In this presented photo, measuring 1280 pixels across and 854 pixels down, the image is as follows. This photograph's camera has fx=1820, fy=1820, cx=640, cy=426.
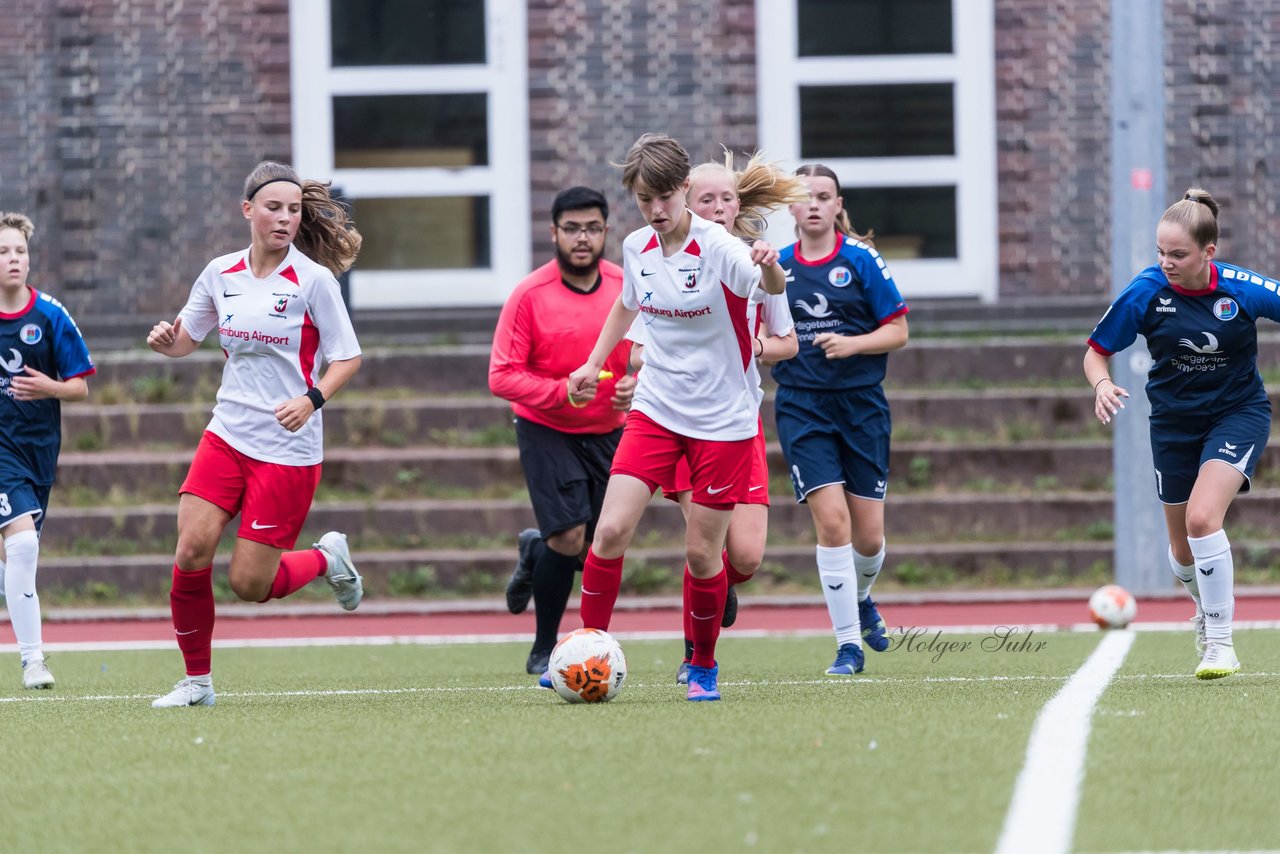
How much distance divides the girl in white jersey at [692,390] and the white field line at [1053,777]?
1323mm

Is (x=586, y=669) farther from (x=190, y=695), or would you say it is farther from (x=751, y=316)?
(x=190, y=695)

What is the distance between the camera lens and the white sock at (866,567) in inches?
342

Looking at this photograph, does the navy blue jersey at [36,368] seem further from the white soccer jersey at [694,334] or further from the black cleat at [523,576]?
the white soccer jersey at [694,334]

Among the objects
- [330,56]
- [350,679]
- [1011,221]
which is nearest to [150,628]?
[350,679]

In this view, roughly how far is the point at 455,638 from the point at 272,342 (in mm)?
4307

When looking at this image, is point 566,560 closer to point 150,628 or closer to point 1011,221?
point 150,628

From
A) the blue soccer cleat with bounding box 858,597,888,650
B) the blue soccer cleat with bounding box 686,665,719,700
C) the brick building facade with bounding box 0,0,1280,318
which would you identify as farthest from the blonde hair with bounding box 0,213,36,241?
the brick building facade with bounding box 0,0,1280,318

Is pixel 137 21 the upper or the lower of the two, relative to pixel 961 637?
upper

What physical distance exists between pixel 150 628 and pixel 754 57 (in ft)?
26.3

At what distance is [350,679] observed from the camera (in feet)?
27.0

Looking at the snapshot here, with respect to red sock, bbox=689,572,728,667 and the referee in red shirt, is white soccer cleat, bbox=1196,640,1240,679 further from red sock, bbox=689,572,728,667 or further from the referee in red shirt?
the referee in red shirt

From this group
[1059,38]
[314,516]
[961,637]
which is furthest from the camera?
[1059,38]

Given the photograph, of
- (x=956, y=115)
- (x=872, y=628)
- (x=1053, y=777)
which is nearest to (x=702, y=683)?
(x=1053, y=777)

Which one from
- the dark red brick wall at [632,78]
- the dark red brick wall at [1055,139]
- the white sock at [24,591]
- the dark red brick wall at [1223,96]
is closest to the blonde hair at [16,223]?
the white sock at [24,591]
